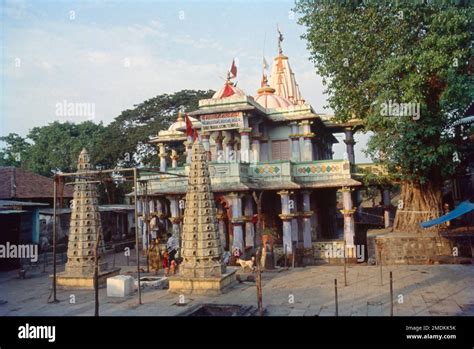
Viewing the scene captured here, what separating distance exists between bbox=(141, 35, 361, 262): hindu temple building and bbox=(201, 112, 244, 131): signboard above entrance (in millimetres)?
55

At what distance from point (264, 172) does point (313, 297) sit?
10.2 m

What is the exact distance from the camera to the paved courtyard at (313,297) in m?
13.2

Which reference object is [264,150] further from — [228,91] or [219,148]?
[228,91]

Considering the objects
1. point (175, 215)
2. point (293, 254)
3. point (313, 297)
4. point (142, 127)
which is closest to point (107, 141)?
point (142, 127)

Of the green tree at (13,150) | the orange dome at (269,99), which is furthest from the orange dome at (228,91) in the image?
the green tree at (13,150)

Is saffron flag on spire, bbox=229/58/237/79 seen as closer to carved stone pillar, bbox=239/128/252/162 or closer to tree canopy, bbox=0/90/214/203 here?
carved stone pillar, bbox=239/128/252/162

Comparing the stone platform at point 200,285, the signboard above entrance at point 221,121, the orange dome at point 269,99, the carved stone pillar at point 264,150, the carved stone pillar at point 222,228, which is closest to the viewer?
the stone platform at point 200,285

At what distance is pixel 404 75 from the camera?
19375 millimetres

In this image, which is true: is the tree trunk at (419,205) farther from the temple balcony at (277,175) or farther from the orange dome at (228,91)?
the orange dome at (228,91)

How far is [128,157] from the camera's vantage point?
41.9 m

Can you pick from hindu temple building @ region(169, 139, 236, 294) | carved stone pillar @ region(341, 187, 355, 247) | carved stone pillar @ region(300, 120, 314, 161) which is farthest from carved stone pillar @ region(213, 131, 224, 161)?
hindu temple building @ region(169, 139, 236, 294)

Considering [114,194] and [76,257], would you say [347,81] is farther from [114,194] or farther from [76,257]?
[114,194]

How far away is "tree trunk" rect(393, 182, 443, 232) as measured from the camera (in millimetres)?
22406

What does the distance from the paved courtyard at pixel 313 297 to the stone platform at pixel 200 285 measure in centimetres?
31
